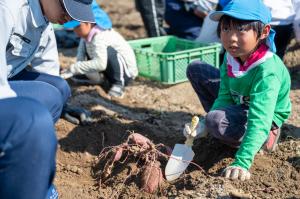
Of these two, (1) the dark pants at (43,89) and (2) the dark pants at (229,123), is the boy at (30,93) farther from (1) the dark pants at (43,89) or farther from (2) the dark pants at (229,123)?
(2) the dark pants at (229,123)

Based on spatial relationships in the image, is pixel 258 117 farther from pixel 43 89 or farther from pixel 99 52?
pixel 99 52

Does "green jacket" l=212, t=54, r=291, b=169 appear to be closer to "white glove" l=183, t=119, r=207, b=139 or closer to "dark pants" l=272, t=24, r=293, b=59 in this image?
"white glove" l=183, t=119, r=207, b=139

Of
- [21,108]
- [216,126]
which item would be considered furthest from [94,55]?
[21,108]

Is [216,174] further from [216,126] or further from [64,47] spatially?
[64,47]

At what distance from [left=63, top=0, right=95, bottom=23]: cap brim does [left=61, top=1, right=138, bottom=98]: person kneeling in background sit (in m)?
1.20

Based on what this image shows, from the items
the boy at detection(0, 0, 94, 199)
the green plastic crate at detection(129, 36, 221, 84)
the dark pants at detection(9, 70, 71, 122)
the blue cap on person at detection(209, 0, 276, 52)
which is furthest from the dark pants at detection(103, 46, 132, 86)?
the blue cap on person at detection(209, 0, 276, 52)

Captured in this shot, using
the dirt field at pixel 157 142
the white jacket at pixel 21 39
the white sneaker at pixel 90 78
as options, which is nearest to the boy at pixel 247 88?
the dirt field at pixel 157 142

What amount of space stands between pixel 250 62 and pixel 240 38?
0.16 meters

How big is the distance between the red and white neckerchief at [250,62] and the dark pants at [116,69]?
148cm

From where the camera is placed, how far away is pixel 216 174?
8.86 ft

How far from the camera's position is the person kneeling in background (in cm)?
404

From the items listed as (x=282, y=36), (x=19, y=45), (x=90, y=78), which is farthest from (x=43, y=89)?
(x=282, y=36)

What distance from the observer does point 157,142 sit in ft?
10.6

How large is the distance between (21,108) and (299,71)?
309 cm
